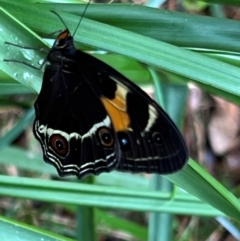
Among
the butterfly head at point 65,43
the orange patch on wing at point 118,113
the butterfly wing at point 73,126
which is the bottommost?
the butterfly wing at point 73,126

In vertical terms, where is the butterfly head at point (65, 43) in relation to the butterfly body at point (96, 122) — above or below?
above

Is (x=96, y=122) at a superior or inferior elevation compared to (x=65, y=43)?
inferior

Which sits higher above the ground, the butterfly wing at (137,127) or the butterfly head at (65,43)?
the butterfly head at (65,43)

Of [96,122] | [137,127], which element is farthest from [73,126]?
[137,127]

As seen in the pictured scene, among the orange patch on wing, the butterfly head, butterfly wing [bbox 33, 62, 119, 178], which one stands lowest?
butterfly wing [bbox 33, 62, 119, 178]

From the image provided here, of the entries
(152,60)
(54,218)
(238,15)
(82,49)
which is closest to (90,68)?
(82,49)

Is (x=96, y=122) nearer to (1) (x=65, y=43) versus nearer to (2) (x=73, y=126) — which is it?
(2) (x=73, y=126)

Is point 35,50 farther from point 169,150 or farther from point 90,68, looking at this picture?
point 169,150
